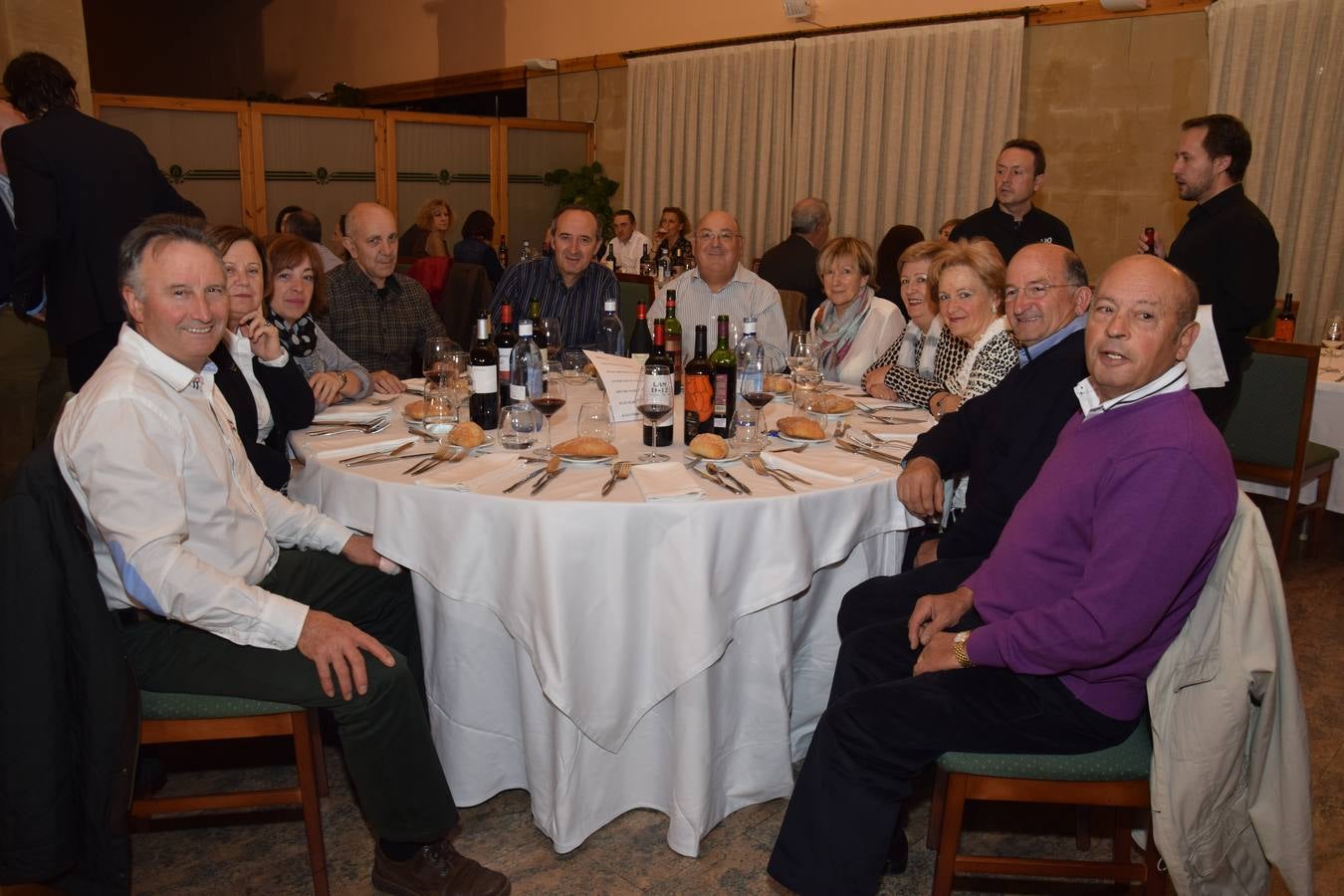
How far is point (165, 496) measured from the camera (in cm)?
181

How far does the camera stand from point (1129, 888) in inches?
89.8

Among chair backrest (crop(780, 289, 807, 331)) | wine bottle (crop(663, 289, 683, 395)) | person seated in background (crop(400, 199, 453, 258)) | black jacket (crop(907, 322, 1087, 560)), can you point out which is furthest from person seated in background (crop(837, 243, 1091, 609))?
person seated in background (crop(400, 199, 453, 258))

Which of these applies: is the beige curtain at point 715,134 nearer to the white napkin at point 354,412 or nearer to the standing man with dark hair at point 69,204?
the standing man with dark hair at point 69,204

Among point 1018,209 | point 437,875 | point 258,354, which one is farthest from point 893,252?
point 437,875

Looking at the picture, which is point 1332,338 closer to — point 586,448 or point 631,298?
point 631,298

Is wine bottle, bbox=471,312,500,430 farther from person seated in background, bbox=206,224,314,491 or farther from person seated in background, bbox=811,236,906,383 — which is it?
person seated in background, bbox=811,236,906,383

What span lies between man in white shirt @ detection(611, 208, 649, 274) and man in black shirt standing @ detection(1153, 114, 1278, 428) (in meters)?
5.11

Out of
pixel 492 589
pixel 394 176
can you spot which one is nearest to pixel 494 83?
pixel 394 176

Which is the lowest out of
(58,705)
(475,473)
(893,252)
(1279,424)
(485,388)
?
(58,705)

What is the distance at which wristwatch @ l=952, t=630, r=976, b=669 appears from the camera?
189 cm

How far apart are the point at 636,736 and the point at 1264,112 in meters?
5.77

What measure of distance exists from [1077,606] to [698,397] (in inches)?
44.4

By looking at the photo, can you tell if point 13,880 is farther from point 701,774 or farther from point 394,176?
point 394,176

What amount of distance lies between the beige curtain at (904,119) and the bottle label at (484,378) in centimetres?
568
